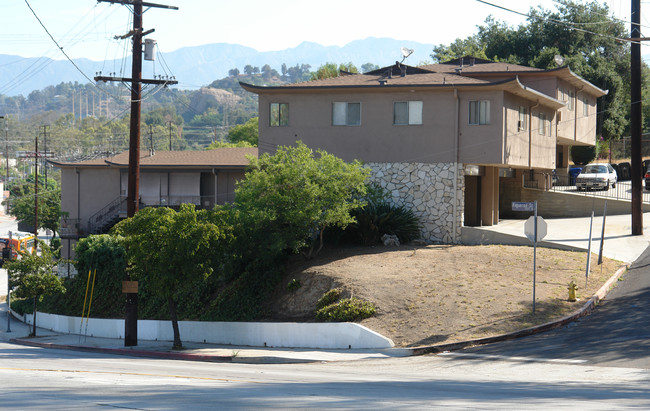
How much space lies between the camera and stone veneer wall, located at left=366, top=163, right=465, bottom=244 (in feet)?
110

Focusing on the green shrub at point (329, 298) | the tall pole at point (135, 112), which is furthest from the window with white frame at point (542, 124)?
the tall pole at point (135, 112)

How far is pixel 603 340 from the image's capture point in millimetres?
19547

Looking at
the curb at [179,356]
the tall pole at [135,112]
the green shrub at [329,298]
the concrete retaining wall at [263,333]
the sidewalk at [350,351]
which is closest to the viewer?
the sidewalk at [350,351]

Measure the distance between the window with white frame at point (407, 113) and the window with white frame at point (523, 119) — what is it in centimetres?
544

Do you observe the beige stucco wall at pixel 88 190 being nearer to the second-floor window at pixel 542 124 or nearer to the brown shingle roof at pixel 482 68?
the brown shingle roof at pixel 482 68

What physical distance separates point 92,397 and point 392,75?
98.5ft

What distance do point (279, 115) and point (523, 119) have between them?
12613mm

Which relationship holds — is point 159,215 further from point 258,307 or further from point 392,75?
point 392,75

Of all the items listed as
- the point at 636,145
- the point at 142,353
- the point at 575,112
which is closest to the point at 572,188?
the point at 575,112

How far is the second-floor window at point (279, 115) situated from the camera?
120 ft

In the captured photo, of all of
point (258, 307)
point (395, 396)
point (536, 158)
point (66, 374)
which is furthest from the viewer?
point (536, 158)

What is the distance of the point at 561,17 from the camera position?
261ft

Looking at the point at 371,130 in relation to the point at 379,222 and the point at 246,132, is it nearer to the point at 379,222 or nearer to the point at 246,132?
the point at 379,222

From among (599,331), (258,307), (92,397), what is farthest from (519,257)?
(92,397)
